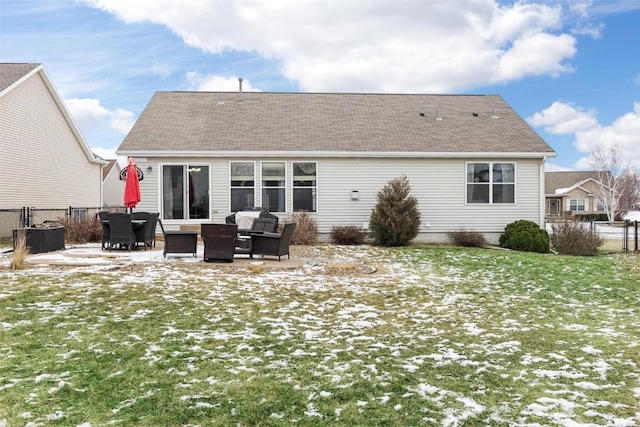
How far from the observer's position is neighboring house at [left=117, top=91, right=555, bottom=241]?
623 inches

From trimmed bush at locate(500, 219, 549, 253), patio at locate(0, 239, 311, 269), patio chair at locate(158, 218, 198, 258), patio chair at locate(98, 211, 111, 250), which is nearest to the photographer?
patio at locate(0, 239, 311, 269)

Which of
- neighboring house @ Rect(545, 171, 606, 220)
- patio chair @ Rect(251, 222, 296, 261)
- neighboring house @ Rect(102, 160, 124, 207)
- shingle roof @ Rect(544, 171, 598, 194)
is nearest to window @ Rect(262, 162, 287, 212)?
patio chair @ Rect(251, 222, 296, 261)

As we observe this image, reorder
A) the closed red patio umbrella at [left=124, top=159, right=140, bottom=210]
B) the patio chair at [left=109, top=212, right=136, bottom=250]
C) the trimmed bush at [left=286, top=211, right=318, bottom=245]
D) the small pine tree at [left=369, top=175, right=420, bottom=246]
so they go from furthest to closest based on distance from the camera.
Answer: the trimmed bush at [left=286, top=211, right=318, bottom=245] → the small pine tree at [left=369, top=175, right=420, bottom=246] → the closed red patio umbrella at [left=124, top=159, right=140, bottom=210] → the patio chair at [left=109, top=212, right=136, bottom=250]

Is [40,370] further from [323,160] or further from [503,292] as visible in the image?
[323,160]

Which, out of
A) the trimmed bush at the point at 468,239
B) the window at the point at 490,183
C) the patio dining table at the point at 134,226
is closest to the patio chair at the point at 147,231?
the patio dining table at the point at 134,226

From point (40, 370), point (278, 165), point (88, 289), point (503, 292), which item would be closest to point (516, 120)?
point (278, 165)

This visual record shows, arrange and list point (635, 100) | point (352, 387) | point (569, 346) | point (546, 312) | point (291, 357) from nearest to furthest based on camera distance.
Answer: point (352, 387) < point (291, 357) < point (569, 346) < point (546, 312) < point (635, 100)

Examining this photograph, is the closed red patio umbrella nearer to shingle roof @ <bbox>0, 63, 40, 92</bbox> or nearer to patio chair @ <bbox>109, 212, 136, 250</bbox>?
patio chair @ <bbox>109, 212, 136, 250</bbox>

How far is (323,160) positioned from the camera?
16188 mm

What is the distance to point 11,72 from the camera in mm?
19188

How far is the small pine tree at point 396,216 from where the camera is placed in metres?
14.7

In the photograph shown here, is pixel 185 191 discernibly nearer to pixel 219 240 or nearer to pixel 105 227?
pixel 105 227

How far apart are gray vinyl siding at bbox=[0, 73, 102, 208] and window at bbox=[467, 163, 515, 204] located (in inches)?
666

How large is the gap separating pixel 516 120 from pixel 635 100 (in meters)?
18.8
